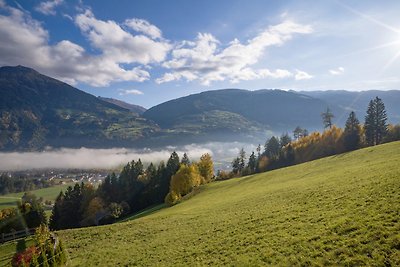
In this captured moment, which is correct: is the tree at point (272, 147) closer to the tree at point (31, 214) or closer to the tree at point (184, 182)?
the tree at point (184, 182)

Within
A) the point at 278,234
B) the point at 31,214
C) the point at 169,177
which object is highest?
the point at 278,234

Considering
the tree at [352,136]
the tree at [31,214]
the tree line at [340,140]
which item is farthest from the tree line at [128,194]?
the tree at [352,136]

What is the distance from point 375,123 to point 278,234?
107 m

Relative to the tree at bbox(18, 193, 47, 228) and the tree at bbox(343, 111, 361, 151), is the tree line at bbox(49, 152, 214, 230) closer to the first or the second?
the tree at bbox(18, 193, 47, 228)

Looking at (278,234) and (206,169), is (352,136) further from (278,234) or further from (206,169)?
(278,234)

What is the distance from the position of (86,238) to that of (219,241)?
26.8 meters

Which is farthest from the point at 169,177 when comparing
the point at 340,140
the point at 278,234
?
the point at 278,234

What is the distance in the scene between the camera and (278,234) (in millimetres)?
26344

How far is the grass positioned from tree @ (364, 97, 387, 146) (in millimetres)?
71106

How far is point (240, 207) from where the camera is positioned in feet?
146


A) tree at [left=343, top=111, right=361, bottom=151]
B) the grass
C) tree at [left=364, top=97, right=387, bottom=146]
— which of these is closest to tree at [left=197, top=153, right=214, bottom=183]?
tree at [left=343, top=111, right=361, bottom=151]

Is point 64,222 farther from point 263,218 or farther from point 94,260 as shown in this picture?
point 263,218

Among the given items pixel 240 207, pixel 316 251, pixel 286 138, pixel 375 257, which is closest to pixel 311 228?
pixel 316 251

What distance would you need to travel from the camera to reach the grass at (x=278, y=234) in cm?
1974
